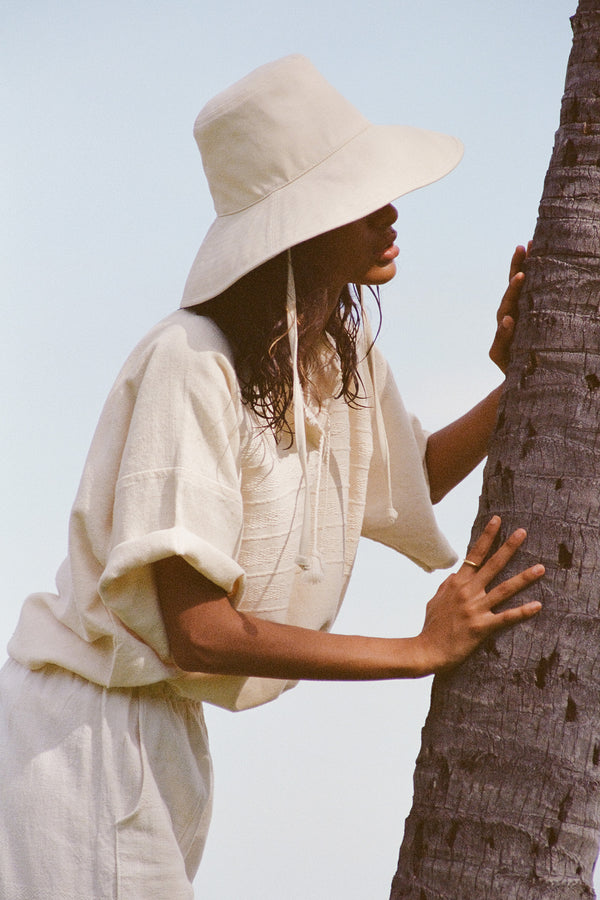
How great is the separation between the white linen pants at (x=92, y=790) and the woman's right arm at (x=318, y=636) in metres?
0.27

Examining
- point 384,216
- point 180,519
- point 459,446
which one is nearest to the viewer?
point 180,519

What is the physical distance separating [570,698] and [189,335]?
1111 mm

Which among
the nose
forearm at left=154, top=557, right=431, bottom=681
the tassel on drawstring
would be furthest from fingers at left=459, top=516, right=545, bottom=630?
the nose

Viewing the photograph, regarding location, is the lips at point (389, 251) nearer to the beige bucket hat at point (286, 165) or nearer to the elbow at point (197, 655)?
the beige bucket hat at point (286, 165)

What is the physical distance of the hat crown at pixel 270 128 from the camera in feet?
8.97

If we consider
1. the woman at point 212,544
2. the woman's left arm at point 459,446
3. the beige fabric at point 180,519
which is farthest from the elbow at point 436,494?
the woman at point 212,544

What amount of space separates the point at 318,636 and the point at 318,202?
940 mm

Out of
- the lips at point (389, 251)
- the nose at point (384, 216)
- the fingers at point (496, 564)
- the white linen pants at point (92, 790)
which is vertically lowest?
the white linen pants at point (92, 790)

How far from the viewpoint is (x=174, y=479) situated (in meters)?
2.54

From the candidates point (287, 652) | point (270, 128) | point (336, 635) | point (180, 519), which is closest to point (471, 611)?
point (336, 635)

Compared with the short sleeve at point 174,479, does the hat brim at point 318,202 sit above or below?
above

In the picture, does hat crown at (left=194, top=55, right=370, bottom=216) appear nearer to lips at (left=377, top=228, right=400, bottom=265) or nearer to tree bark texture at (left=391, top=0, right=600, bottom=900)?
lips at (left=377, top=228, right=400, bottom=265)

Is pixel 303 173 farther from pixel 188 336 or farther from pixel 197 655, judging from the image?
pixel 197 655

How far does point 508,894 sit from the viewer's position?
8.13 ft
